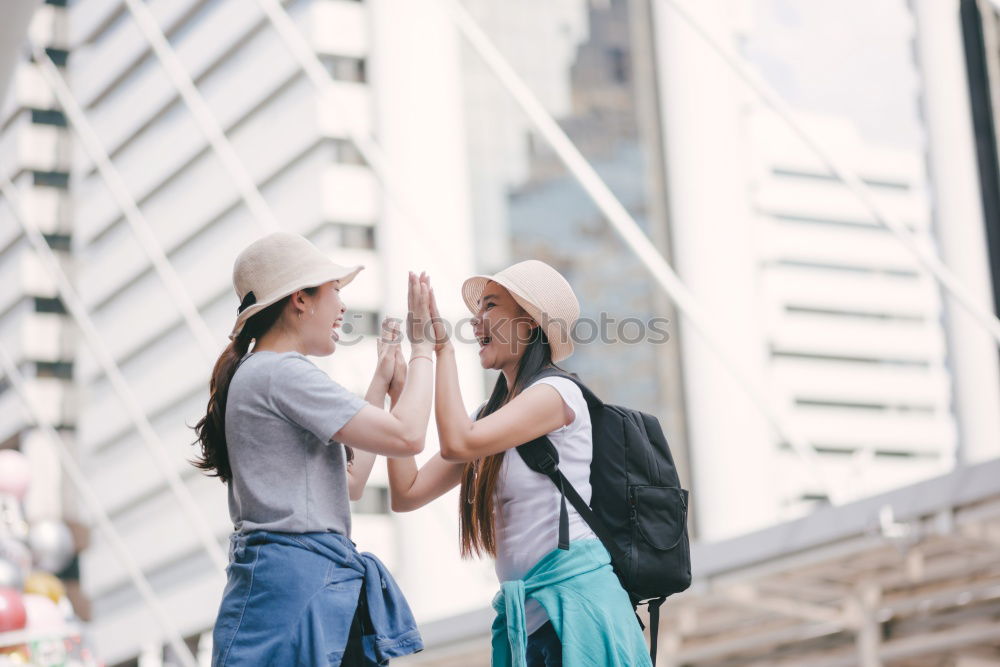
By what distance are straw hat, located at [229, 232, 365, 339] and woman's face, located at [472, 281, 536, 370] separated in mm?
273

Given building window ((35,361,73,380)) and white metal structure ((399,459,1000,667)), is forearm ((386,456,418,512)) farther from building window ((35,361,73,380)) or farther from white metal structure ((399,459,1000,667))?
building window ((35,361,73,380))

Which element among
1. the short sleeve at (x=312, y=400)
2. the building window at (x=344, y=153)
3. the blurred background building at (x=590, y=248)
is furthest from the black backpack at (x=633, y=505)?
the building window at (x=344, y=153)

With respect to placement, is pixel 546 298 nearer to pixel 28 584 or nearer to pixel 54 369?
pixel 28 584

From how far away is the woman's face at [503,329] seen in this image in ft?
9.06

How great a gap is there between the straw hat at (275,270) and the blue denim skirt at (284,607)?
15.1 inches

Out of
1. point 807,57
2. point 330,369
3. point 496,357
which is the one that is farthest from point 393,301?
point 807,57

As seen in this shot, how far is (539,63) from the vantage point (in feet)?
197

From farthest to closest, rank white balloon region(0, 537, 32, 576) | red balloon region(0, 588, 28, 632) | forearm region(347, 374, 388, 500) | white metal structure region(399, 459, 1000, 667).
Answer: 1. white balloon region(0, 537, 32, 576)
2. red balloon region(0, 588, 28, 632)
3. white metal structure region(399, 459, 1000, 667)
4. forearm region(347, 374, 388, 500)

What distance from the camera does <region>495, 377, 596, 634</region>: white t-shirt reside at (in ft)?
8.63

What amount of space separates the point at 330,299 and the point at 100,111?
27487mm

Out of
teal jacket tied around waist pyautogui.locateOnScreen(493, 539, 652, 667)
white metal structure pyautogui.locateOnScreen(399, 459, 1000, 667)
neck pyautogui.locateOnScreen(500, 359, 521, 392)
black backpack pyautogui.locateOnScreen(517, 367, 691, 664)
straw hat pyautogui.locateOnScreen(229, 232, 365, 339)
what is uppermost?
straw hat pyautogui.locateOnScreen(229, 232, 365, 339)

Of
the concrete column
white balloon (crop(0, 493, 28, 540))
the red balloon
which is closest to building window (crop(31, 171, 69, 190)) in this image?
white balloon (crop(0, 493, 28, 540))

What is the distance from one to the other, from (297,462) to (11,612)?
437 cm

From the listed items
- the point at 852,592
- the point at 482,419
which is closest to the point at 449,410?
the point at 482,419
